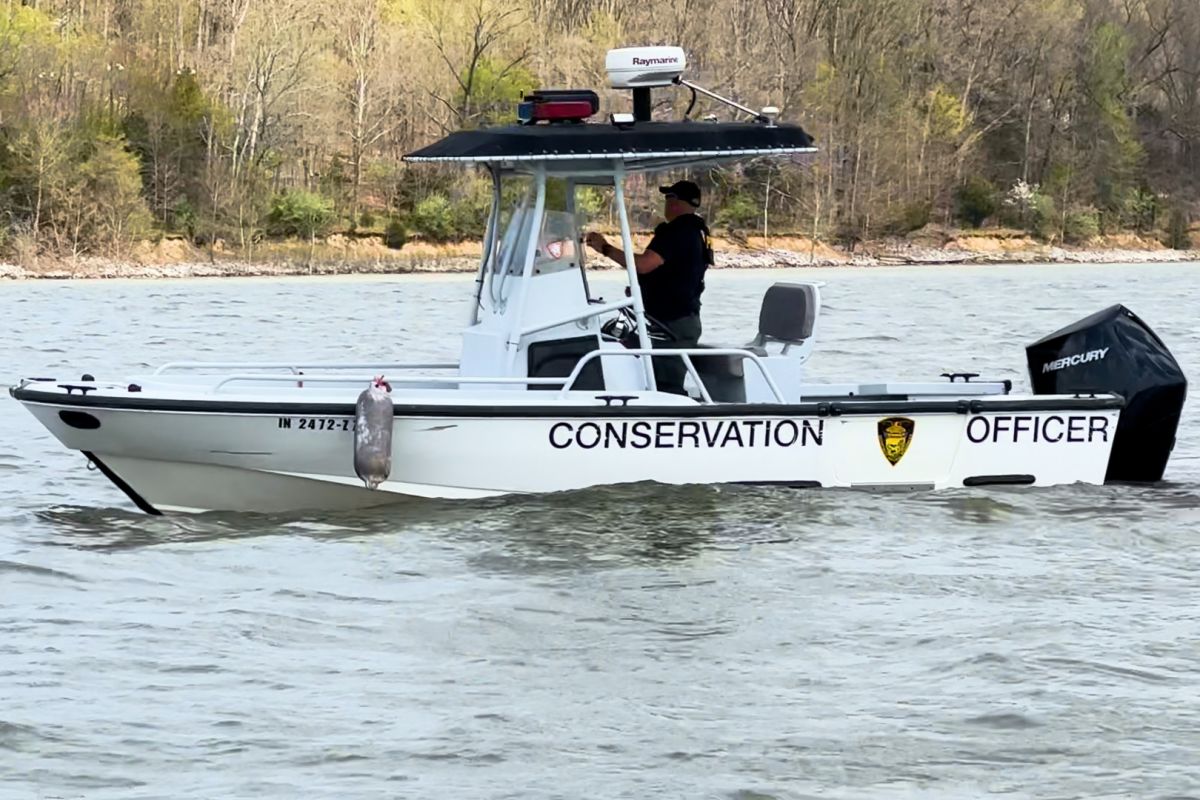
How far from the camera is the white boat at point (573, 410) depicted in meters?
11.0

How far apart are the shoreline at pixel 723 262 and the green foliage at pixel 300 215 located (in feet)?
10.1

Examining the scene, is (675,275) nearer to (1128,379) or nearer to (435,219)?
(1128,379)

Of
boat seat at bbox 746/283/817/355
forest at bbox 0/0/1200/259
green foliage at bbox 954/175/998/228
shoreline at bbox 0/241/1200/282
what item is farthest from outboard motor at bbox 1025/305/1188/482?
green foliage at bbox 954/175/998/228

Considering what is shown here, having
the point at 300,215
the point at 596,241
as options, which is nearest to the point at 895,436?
the point at 596,241

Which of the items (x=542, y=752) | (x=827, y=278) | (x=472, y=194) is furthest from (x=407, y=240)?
(x=542, y=752)

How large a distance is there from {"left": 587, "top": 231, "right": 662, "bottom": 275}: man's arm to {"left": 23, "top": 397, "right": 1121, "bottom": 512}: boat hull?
0.96 meters

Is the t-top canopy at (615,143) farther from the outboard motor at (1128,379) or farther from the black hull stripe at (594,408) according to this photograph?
the outboard motor at (1128,379)

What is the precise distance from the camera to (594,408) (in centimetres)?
1115

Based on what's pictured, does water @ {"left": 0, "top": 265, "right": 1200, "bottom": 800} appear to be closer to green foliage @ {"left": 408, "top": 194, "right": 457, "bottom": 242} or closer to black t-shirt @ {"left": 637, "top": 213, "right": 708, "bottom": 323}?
black t-shirt @ {"left": 637, "top": 213, "right": 708, "bottom": 323}

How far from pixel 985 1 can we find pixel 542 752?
86.2 m

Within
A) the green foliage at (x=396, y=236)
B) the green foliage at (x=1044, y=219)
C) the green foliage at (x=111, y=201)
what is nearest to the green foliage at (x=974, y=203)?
the green foliage at (x=1044, y=219)

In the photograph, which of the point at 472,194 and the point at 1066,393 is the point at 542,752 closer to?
the point at 1066,393

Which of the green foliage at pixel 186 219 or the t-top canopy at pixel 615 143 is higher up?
the t-top canopy at pixel 615 143

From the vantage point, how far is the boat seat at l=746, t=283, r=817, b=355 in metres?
12.2
